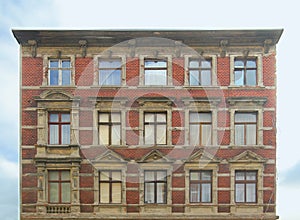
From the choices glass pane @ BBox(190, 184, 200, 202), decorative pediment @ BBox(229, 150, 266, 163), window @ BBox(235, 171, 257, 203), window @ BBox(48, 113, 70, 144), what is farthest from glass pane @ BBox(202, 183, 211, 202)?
window @ BBox(48, 113, 70, 144)

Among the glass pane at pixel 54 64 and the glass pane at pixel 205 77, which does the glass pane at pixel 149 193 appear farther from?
the glass pane at pixel 54 64

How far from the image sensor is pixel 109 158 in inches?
771

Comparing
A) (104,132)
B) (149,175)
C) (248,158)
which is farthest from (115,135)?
(248,158)

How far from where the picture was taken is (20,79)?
20.0 metres

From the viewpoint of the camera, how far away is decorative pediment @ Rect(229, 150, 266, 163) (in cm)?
1955

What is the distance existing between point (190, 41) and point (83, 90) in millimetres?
5470

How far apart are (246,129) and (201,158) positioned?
8.25 ft

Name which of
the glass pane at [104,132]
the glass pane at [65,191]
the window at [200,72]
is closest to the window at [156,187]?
the glass pane at [104,132]

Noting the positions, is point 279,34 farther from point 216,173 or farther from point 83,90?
point 83,90

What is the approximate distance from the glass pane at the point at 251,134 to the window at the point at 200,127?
5.79 feet

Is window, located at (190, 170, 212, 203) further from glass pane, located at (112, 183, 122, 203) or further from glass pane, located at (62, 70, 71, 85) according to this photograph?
glass pane, located at (62, 70, 71, 85)

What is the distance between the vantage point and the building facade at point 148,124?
64.1 feet

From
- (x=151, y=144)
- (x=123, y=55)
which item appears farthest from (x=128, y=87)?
(x=151, y=144)

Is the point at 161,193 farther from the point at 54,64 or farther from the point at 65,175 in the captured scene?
the point at 54,64
